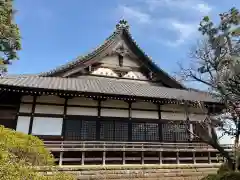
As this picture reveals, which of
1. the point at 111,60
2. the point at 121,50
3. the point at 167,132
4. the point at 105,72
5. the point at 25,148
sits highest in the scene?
the point at 121,50

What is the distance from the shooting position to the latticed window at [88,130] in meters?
13.2

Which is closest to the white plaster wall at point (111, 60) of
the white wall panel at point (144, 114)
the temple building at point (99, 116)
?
the temple building at point (99, 116)

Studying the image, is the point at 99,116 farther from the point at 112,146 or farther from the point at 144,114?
the point at 144,114

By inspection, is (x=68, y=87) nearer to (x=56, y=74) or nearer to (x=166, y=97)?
(x=56, y=74)

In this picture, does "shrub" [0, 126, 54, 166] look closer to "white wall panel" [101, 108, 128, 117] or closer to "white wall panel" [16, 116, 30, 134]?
"white wall panel" [16, 116, 30, 134]

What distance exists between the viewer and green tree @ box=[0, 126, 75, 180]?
221 inches

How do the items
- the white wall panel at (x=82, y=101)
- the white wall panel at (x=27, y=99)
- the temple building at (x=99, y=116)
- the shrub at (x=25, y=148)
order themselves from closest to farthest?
the shrub at (x=25, y=148)
the temple building at (x=99, y=116)
the white wall panel at (x=27, y=99)
the white wall panel at (x=82, y=101)

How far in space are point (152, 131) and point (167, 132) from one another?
3.34 ft

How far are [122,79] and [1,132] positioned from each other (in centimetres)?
1007

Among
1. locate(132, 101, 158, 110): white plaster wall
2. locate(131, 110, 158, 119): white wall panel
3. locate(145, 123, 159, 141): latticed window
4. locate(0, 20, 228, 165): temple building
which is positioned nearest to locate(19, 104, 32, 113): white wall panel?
locate(0, 20, 228, 165): temple building

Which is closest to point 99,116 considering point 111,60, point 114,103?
point 114,103

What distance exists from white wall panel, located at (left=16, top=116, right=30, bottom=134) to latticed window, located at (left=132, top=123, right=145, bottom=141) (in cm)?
597

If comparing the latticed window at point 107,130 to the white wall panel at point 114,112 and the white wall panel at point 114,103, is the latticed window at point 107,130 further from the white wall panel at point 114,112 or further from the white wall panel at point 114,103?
the white wall panel at point 114,103

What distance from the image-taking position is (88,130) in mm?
13312
